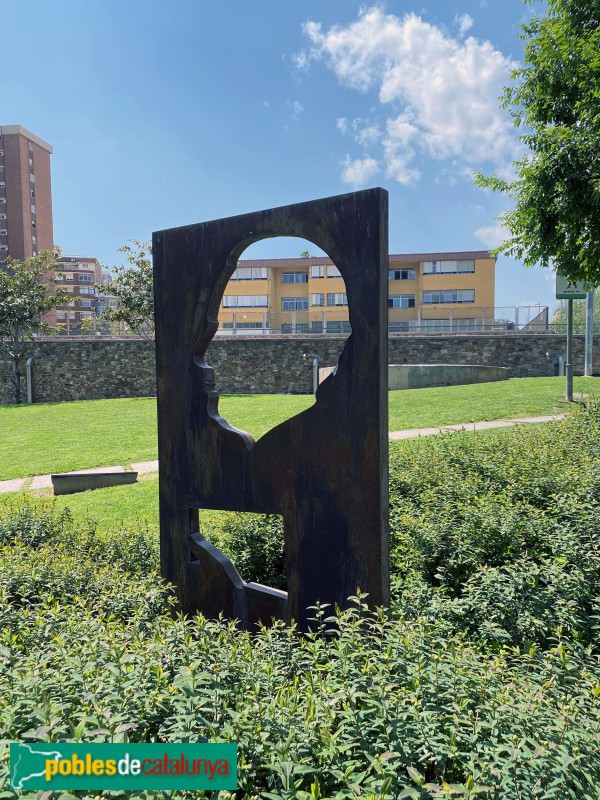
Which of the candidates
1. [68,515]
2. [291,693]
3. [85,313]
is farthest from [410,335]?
[85,313]

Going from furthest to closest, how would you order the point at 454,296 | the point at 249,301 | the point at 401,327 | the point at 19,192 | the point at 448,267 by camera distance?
1. the point at 19,192
2. the point at 249,301
3. the point at 448,267
4. the point at 454,296
5. the point at 401,327

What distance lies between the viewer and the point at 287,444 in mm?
3617

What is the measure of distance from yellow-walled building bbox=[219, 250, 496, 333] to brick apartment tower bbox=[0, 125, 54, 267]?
23922 millimetres

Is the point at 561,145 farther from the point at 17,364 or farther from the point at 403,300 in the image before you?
the point at 403,300

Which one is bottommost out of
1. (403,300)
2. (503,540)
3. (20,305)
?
(503,540)

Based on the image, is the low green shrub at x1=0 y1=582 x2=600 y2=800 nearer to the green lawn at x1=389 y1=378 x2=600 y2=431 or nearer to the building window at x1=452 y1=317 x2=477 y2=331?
the green lawn at x1=389 y1=378 x2=600 y2=431

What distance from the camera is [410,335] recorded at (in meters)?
27.2

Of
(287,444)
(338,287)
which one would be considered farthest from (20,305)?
(338,287)

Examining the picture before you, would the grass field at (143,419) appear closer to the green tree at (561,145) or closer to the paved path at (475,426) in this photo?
the paved path at (475,426)

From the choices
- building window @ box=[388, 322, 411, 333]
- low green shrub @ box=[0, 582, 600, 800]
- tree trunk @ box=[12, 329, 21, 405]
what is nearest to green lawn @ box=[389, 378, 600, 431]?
low green shrub @ box=[0, 582, 600, 800]

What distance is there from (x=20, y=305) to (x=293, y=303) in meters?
28.5

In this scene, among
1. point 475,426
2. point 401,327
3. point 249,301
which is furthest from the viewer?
point 249,301

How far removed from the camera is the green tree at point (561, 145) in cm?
955

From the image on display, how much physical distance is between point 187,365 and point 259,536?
1675mm
